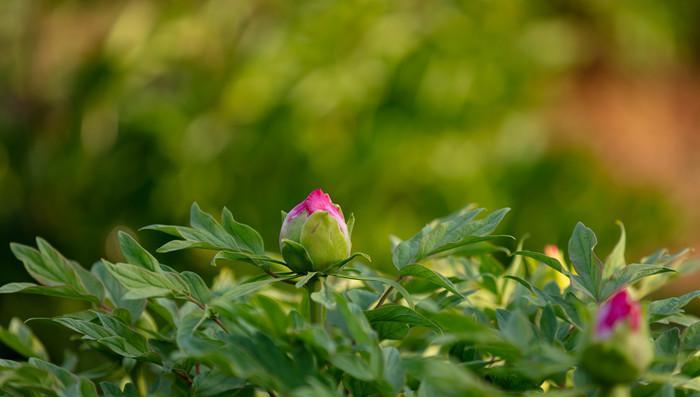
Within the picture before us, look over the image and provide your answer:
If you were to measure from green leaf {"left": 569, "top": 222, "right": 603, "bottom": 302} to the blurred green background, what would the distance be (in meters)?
1.84

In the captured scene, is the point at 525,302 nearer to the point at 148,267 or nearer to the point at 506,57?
the point at 148,267

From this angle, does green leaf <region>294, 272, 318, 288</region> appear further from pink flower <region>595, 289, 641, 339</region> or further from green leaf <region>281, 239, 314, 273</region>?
pink flower <region>595, 289, 641, 339</region>

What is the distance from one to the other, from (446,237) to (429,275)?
0.04 m

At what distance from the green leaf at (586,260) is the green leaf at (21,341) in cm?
35

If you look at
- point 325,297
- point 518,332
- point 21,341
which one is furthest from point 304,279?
point 21,341

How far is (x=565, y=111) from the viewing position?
3920 millimetres

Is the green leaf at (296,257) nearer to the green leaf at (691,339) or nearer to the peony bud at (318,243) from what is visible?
the peony bud at (318,243)

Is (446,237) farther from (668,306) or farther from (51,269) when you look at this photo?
(51,269)

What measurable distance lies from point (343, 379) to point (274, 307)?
70 millimetres

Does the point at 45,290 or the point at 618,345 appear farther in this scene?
the point at 45,290

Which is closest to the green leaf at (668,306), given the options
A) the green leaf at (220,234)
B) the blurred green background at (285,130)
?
the green leaf at (220,234)

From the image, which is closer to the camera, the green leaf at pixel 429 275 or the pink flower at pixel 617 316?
the pink flower at pixel 617 316

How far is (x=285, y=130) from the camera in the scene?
2.53m

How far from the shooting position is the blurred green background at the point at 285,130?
2.50 meters
